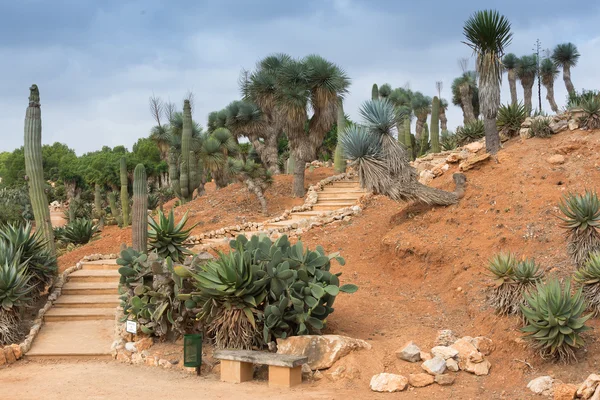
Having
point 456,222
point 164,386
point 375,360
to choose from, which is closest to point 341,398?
point 375,360

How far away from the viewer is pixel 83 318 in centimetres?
1100

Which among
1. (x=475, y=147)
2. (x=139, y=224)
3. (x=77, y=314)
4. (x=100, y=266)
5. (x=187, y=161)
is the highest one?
(x=187, y=161)

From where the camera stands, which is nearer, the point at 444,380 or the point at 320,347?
the point at 444,380

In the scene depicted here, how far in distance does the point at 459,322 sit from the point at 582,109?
27.3ft

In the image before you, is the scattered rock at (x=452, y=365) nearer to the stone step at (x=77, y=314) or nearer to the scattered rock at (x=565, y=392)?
the scattered rock at (x=565, y=392)

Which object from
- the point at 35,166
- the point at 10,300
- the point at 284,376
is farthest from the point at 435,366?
the point at 35,166

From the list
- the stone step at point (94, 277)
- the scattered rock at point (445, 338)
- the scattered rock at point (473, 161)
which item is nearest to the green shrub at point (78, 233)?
the stone step at point (94, 277)

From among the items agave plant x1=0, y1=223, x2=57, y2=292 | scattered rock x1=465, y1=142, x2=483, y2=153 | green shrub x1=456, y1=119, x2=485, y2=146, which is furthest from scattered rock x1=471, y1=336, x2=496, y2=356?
green shrub x1=456, y1=119, x2=485, y2=146

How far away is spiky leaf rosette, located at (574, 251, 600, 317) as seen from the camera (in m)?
7.94

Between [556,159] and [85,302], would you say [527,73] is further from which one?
[85,302]

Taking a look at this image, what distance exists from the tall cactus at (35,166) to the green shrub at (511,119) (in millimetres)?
11559

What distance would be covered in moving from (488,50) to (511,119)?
8.42ft

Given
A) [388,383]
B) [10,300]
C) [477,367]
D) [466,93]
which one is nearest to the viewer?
[388,383]

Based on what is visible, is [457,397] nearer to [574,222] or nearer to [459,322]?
[459,322]
